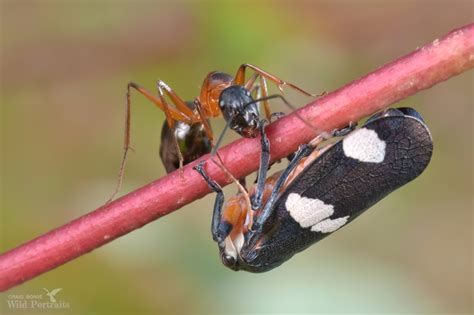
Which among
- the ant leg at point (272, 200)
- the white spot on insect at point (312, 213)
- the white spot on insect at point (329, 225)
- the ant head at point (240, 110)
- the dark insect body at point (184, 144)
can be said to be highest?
the dark insect body at point (184, 144)

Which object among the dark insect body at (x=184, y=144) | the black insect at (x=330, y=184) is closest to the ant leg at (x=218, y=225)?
the black insect at (x=330, y=184)

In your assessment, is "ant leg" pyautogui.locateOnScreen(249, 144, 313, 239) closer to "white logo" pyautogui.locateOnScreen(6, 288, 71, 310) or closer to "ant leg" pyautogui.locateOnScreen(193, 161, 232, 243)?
"ant leg" pyautogui.locateOnScreen(193, 161, 232, 243)

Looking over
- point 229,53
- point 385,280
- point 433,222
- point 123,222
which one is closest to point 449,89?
point 433,222

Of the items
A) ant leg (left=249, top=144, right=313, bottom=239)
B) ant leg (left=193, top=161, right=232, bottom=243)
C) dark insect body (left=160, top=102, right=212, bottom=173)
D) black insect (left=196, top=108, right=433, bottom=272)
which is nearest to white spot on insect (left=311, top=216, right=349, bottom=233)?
black insect (left=196, top=108, right=433, bottom=272)

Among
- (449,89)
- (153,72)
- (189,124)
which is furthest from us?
(449,89)

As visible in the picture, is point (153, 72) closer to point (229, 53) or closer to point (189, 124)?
point (229, 53)

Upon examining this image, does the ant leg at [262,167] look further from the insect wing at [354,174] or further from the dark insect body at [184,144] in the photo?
the dark insect body at [184,144]
